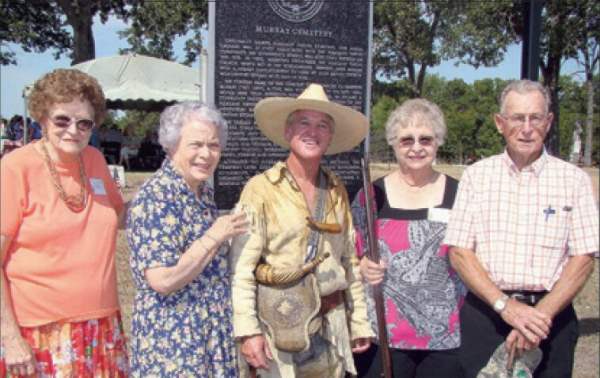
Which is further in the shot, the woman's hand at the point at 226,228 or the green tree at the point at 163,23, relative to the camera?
the green tree at the point at 163,23

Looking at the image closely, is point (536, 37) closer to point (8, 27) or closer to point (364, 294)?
point (364, 294)

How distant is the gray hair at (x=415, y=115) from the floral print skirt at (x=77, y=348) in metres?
1.74

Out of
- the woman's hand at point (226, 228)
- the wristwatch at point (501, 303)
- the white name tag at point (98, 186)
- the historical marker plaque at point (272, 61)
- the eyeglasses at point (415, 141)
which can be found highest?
the historical marker plaque at point (272, 61)

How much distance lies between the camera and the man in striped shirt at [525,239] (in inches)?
130

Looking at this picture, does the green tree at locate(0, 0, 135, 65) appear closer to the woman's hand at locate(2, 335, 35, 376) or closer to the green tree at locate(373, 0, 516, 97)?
the green tree at locate(373, 0, 516, 97)

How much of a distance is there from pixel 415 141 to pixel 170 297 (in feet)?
5.14

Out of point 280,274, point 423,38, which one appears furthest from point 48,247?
point 423,38

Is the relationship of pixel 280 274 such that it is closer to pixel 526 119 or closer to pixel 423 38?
pixel 526 119

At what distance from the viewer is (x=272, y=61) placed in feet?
16.2

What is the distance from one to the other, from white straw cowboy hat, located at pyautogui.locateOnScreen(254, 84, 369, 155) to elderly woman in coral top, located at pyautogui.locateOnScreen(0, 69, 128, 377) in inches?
34.4

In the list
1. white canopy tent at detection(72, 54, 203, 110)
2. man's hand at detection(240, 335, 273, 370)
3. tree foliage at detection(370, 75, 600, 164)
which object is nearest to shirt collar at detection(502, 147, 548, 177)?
man's hand at detection(240, 335, 273, 370)

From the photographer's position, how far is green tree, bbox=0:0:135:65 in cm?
2017

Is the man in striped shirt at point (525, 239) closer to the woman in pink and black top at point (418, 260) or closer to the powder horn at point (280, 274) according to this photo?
the woman in pink and black top at point (418, 260)

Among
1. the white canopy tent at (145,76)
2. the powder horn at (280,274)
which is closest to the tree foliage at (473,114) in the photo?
the white canopy tent at (145,76)
